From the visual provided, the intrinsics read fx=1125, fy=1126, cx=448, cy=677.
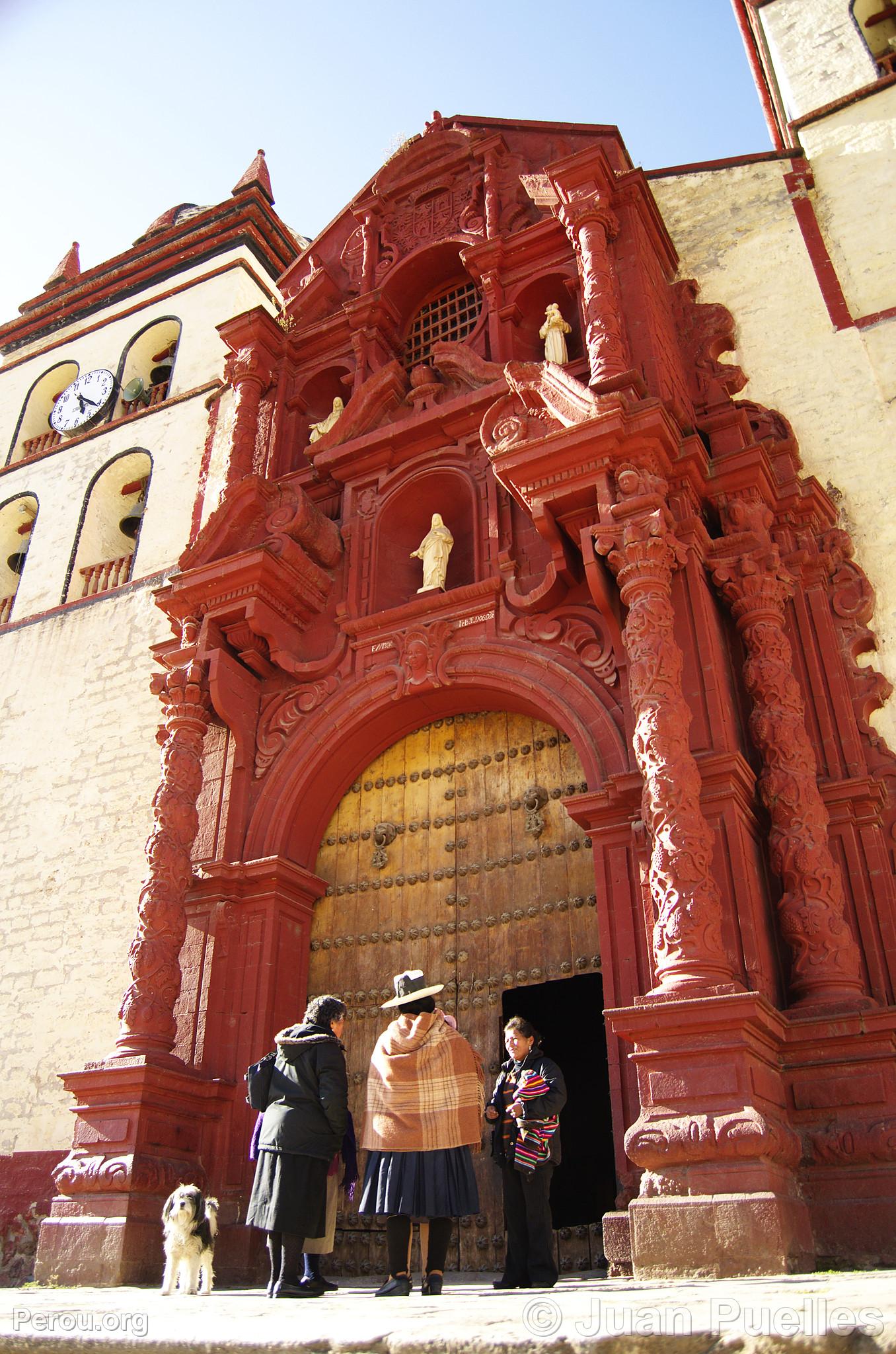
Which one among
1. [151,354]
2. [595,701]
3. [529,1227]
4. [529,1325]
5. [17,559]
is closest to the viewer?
[529,1325]

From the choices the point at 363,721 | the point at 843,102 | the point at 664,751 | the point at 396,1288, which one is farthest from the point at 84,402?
the point at 396,1288

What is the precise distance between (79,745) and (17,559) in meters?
5.20

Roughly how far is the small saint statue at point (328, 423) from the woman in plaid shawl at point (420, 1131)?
275 inches

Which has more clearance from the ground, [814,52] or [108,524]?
[814,52]

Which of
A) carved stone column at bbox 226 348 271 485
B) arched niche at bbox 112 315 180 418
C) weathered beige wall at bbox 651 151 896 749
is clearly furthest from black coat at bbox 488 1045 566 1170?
arched niche at bbox 112 315 180 418

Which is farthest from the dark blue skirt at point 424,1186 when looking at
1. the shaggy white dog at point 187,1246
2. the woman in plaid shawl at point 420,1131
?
the shaggy white dog at point 187,1246

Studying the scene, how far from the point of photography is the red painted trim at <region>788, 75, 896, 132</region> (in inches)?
474

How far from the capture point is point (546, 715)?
8445mm

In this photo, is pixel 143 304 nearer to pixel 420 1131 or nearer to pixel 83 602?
pixel 83 602

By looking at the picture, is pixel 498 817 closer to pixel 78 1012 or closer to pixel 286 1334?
pixel 78 1012

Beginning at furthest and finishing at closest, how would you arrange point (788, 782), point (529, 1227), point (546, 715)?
1. point (546, 715)
2. point (788, 782)
3. point (529, 1227)

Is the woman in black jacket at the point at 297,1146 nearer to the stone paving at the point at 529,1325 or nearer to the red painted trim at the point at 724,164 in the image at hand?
the stone paving at the point at 529,1325

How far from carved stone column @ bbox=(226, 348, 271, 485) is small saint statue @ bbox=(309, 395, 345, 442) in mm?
627

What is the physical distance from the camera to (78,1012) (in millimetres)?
10742
